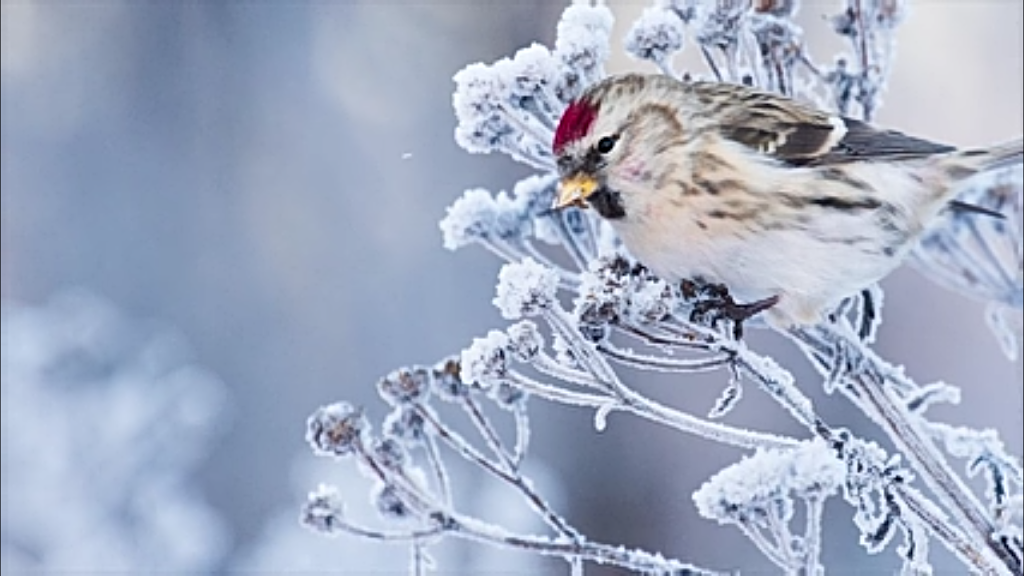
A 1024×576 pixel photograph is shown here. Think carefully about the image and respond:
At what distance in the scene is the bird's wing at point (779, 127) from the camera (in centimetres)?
87

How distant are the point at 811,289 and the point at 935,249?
18 cm

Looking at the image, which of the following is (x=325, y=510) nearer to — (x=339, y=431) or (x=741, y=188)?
(x=339, y=431)

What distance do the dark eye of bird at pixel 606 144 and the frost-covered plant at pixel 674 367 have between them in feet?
0.12

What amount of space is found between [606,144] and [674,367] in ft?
0.50

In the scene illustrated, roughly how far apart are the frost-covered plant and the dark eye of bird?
0.12 ft

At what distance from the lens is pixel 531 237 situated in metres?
0.94

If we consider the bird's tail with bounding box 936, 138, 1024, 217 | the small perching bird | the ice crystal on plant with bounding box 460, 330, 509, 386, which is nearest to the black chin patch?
the small perching bird

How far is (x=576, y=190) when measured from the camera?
0.85 meters

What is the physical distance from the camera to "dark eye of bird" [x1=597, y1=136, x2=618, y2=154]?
85cm

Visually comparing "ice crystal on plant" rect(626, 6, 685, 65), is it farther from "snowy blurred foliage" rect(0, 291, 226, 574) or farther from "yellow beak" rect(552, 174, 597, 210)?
"snowy blurred foliage" rect(0, 291, 226, 574)

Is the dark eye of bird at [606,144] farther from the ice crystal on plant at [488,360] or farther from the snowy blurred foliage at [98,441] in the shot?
the snowy blurred foliage at [98,441]

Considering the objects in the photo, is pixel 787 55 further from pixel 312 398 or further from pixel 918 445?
pixel 312 398

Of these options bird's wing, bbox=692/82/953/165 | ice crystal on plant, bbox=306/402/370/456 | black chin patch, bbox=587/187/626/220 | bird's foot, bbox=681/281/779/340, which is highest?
bird's wing, bbox=692/82/953/165

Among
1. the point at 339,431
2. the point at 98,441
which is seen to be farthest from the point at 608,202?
the point at 98,441
